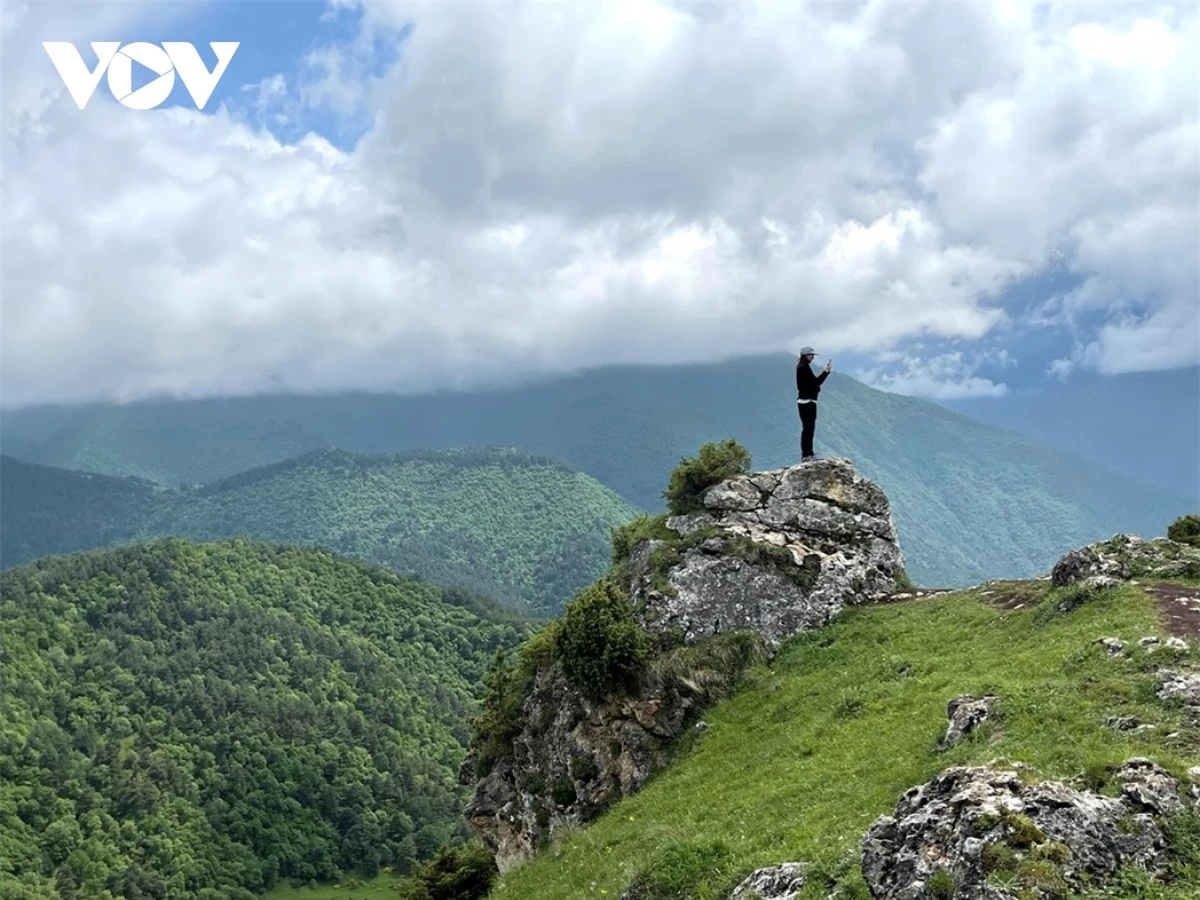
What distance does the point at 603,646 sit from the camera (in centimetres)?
3056

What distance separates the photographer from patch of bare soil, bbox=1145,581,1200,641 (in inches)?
805

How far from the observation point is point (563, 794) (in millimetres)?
30703

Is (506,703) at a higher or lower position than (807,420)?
lower

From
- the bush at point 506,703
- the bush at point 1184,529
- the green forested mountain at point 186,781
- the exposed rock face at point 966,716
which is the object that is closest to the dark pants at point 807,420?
the bush at point 1184,529

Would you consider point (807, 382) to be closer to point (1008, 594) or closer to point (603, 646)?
point (1008, 594)

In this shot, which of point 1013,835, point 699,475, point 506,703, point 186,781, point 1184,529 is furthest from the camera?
point 186,781

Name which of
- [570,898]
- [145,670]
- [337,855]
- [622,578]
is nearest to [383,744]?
[337,855]

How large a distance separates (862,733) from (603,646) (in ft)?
35.5

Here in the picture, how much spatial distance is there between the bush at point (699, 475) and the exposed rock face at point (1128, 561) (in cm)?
1352

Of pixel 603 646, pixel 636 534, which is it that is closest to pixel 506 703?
pixel 603 646

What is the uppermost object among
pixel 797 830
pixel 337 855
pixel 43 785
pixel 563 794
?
pixel 797 830

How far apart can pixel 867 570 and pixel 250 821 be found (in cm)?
16273

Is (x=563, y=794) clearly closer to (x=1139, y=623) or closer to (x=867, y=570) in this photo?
(x=867, y=570)

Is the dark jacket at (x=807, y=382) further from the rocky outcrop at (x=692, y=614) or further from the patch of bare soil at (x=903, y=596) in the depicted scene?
the patch of bare soil at (x=903, y=596)
